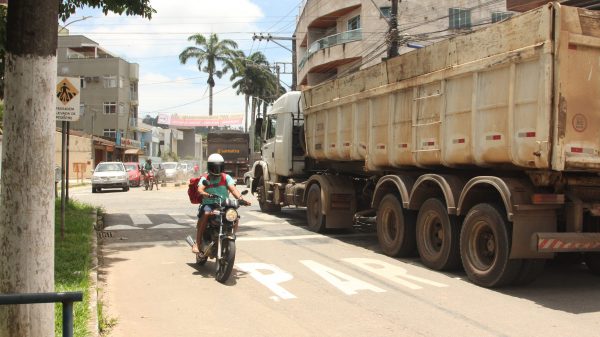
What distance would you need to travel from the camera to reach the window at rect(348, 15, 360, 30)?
35156 millimetres

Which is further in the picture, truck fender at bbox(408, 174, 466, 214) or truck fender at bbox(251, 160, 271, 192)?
truck fender at bbox(251, 160, 271, 192)

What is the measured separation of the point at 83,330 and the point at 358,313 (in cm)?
265

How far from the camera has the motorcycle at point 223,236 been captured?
717 centimetres

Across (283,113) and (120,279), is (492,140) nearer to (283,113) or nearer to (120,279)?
(120,279)

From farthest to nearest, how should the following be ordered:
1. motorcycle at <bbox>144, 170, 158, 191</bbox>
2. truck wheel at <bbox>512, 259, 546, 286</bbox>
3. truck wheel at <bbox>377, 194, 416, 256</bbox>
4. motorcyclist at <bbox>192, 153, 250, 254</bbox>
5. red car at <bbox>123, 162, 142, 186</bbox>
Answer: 1. red car at <bbox>123, 162, 142, 186</bbox>
2. motorcycle at <bbox>144, 170, 158, 191</bbox>
3. truck wheel at <bbox>377, 194, 416, 256</bbox>
4. motorcyclist at <bbox>192, 153, 250, 254</bbox>
5. truck wheel at <bbox>512, 259, 546, 286</bbox>

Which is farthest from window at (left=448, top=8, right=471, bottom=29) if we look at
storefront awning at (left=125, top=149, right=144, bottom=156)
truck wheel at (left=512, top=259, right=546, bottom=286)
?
storefront awning at (left=125, top=149, right=144, bottom=156)

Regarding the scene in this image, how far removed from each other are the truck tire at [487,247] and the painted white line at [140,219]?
28.9 feet

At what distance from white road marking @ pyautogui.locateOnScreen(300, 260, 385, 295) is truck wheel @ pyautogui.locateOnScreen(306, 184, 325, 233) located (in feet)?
10.6

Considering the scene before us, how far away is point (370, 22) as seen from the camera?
3369cm

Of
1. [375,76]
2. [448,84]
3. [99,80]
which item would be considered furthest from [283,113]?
[99,80]

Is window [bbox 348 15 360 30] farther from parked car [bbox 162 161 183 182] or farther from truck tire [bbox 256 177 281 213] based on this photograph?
truck tire [bbox 256 177 281 213]

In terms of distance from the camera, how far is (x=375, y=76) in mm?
9562

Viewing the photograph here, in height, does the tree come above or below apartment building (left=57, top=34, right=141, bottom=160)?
below

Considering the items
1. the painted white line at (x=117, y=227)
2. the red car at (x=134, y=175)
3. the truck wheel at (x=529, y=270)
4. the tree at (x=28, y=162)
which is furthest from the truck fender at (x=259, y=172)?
the red car at (x=134, y=175)
